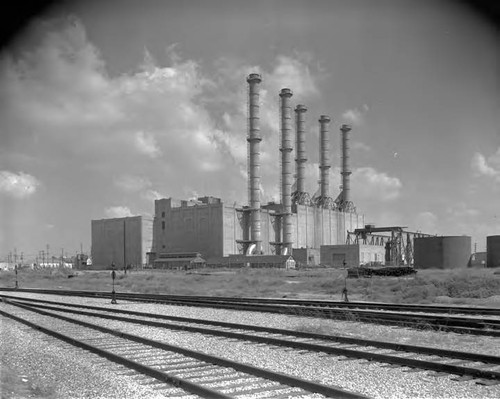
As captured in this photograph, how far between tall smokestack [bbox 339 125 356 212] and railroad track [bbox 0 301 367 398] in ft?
357

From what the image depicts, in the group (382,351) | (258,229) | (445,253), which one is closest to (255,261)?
(258,229)

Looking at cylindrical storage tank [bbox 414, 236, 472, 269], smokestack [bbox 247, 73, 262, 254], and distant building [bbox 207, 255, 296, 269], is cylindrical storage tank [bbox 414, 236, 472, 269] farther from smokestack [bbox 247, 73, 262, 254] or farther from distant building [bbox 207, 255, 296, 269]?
smokestack [bbox 247, 73, 262, 254]

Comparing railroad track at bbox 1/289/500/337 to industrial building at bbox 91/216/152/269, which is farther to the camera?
industrial building at bbox 91/216/152/269

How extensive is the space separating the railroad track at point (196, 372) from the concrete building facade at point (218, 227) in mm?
94959

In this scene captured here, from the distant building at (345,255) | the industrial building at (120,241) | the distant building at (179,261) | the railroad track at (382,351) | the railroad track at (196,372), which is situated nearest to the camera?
the railroad track at (196,372)

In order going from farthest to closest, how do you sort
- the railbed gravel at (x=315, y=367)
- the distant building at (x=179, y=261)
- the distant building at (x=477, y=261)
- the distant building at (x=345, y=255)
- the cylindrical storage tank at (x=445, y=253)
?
1. the distant building at (x=345, y=255)
2. the distant building at (x=179, y=261)
3. the distant building at (x=477, y=261)
4. the cylindrical storage tank at (x=445, y=253)
5. the railbed gravel at (x=315, y=367)

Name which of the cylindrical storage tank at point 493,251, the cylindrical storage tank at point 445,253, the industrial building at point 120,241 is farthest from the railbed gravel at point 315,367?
the industrial building at point 120,241

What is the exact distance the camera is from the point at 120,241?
400 feet

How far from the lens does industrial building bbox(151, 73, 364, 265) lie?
103 metres

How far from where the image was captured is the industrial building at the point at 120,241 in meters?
119

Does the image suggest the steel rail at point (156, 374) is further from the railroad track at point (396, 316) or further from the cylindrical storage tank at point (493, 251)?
the cylindrical storage tank at point (493, 251)

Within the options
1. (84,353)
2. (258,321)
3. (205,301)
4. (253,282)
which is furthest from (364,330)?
(253,282)

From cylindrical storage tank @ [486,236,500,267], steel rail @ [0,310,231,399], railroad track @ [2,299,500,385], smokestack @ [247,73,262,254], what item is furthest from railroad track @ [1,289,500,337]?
smokestack @ [247,73,262,254]

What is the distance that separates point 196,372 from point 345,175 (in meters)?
118
